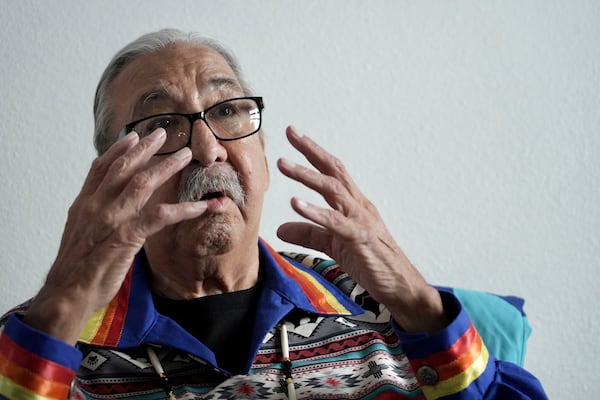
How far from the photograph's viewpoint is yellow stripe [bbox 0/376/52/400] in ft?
3.42

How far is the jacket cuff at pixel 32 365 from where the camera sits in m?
1.04

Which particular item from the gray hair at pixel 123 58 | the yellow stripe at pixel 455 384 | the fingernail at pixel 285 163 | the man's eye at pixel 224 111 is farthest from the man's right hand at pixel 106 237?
the yellow stripe at pixel 455 384

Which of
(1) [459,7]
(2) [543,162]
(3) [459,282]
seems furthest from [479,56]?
(3) [459,282]

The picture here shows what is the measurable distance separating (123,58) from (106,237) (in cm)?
51

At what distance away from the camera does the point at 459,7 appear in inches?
72.9

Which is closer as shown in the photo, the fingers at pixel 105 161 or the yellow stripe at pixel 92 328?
the fingers at pixel 105 161

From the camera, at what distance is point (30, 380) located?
104 centimetres

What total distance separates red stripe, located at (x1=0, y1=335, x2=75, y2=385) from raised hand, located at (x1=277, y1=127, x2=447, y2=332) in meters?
0.40

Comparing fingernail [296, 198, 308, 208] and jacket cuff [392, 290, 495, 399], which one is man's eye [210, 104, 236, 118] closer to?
fingernail [296, 198, 308, 208]

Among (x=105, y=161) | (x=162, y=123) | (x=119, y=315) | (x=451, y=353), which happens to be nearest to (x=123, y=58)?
(x=162, y=123)

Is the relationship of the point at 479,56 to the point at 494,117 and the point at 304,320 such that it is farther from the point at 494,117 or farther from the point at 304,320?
the point at 304,320

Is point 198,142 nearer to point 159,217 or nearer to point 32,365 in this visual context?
point 159,217

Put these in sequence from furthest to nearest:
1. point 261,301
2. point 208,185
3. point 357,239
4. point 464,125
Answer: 1. point 464,125
2. point 261,301
3. point 208,185
4. point 357,239

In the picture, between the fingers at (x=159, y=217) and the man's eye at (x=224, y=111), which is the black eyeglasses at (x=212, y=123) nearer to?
the man's eye at (x=224, y=111)
